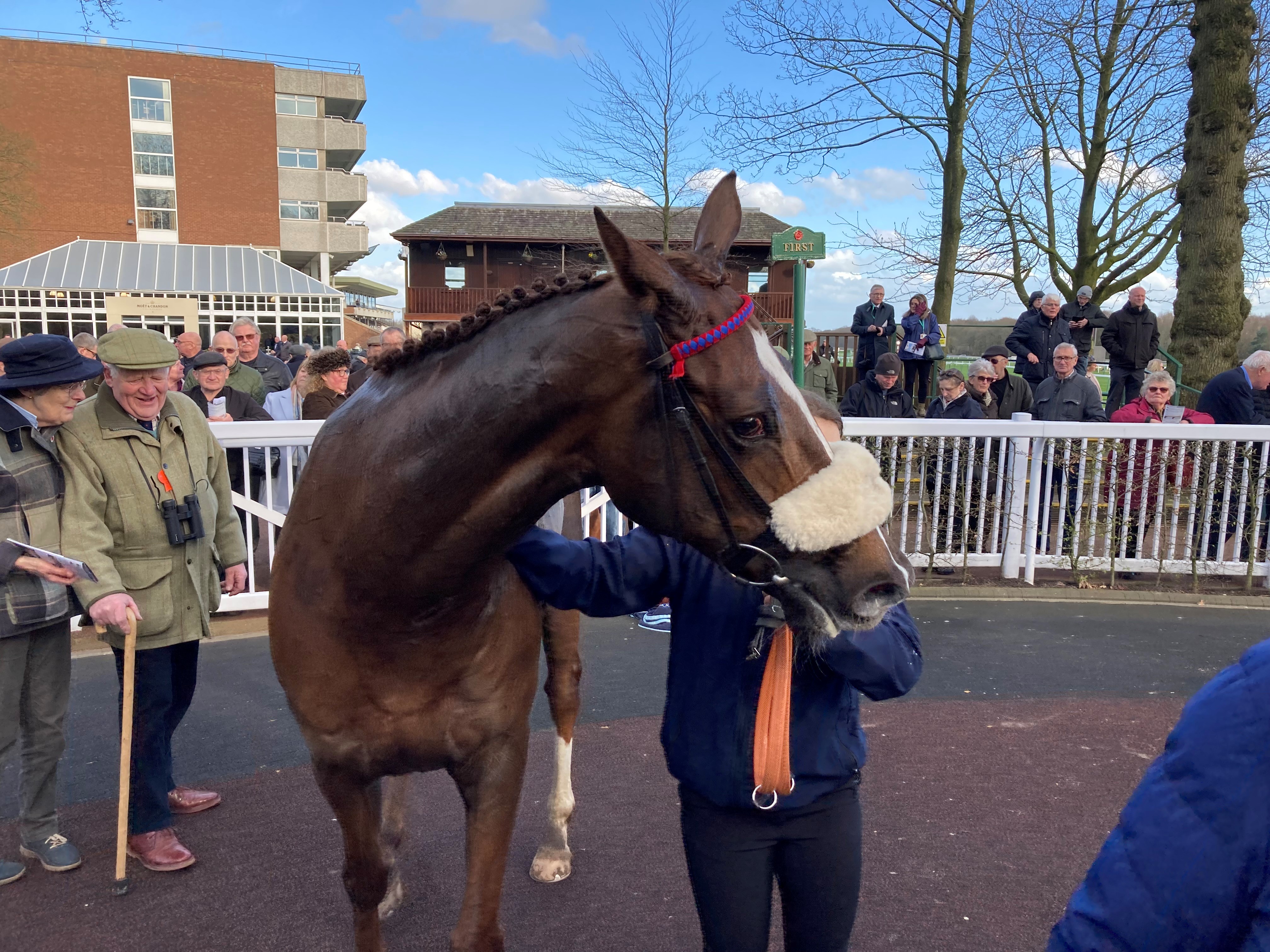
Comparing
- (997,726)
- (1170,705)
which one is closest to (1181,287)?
(1170,705)

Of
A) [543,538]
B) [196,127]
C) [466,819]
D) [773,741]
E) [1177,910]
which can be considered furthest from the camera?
[196,127]

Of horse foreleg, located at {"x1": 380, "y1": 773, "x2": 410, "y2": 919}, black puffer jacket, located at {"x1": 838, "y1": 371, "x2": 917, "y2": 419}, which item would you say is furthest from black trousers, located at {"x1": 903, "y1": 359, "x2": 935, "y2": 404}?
horse foreleg, located at {"x1": 380, "y1": 773, "x2": 410, "y2": 919}

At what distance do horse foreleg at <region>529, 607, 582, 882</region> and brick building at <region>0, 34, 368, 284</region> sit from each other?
149 ft

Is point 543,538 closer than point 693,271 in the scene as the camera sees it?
No

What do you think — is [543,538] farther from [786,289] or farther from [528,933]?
[786,289]

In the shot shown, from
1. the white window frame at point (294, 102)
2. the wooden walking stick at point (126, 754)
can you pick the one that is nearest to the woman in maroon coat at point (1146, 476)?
the wooden walking stick at point (126, 754)

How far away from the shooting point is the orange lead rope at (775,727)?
1.73 meters

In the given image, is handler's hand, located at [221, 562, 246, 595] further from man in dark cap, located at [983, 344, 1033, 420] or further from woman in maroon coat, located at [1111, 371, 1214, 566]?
man in dark cap, located at [983, 344, 1033, 420]

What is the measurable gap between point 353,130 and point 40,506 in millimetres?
49812

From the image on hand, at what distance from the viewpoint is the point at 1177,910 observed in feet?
2.98

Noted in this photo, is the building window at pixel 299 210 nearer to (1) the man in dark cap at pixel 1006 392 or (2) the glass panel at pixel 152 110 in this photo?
(2) the glass panel at pixel 152 110

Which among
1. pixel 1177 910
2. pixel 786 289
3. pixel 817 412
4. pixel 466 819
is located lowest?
pixel 466 819

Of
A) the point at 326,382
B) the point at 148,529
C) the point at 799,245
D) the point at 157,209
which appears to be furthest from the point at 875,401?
the point at 157,209

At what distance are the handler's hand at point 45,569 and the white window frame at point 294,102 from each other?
50.4 m
